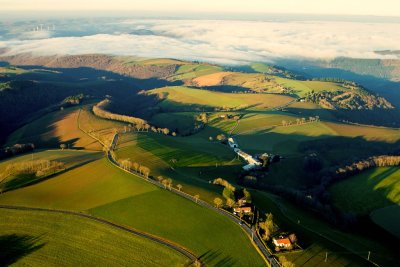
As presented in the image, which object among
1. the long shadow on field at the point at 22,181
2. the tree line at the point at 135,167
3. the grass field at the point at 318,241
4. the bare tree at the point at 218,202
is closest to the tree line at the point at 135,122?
the tree line at the point at 135,167

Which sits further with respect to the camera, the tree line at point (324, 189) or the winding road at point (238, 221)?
the tree line at point (324, 189)

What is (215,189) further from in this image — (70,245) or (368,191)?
(368,191)

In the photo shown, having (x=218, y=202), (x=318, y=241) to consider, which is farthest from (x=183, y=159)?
(x=318, y=241)

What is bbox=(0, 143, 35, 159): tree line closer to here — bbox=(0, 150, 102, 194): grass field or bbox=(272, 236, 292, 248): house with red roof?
bbox=(0, 150, 102, 194): grass field

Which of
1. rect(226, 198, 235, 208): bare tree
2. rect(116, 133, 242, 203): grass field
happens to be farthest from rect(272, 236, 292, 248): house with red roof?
rect(116, 133, 242, 203): grass field

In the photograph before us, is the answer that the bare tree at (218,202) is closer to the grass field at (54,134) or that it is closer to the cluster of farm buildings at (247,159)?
the cluster of farm buildings at (247,159)
